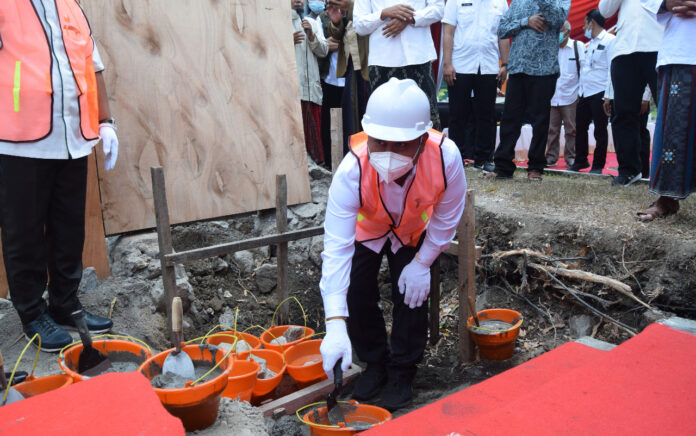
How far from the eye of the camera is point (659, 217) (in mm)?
3467

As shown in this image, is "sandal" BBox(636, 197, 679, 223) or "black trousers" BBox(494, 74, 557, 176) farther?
"black trousers" BBox(494, 74, 557, 176)

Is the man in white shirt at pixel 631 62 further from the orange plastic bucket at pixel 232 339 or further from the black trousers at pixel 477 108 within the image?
the orange plastic bucket at pixel 232 339

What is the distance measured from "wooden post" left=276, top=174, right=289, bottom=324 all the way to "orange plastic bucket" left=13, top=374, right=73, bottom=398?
176 centimetres

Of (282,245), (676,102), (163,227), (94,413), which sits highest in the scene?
(676,102)

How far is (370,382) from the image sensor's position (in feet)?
9.62

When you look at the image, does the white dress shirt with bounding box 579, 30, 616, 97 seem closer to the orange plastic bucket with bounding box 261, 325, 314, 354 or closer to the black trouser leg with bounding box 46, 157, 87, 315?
the orange plastic bucket with bounding box 261, 325, 314, 354

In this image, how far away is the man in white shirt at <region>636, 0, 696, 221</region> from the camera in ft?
→ 10.0

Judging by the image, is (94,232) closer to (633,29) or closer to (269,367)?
(269,367)

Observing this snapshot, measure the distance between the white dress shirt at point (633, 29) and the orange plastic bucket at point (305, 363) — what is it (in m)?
3.57

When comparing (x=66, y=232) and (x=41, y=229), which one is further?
(x=66, y=232)

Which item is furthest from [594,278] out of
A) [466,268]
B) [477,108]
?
[477,108]

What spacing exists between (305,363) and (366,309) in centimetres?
63

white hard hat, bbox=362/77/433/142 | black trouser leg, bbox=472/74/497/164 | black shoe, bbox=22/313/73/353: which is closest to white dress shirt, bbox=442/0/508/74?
black trouser leg, bbox=472/74/497/164

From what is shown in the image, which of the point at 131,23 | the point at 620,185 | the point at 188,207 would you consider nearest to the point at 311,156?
the point at 188,207
